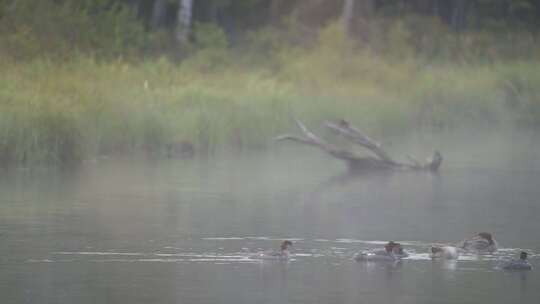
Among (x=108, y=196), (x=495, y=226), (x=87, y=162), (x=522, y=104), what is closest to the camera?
(x=495, y=226)

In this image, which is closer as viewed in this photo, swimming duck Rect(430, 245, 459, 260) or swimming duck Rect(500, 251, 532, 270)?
swimming duck Rect(500, 251, 532, 270)

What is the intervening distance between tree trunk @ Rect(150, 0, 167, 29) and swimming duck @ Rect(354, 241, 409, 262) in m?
28.2

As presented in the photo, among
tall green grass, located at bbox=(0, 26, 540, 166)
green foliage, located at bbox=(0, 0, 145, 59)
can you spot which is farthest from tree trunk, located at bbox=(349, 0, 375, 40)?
green foliage, located at bbox=(0, 0, 145, 59)

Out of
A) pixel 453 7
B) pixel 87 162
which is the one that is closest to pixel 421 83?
pixel 87 162

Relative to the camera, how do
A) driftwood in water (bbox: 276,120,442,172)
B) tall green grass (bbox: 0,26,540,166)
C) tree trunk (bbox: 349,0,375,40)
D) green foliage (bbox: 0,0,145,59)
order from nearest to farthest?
driftwood in water (bbox: 276,120,442,172) → tall green grass (bbox: 0,26,540,166) → green foliage (bbox: 0,0,145,59) → tree trunk (bbox: 349,0,375,40)

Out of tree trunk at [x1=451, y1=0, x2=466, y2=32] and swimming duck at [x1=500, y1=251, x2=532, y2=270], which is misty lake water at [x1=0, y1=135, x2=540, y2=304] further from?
tree trunk at [x1=451, y1=0, x2=466, y2=32]

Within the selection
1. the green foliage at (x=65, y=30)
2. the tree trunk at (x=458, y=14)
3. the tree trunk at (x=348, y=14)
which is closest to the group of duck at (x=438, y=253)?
the green foliage at (x=65, y=30)

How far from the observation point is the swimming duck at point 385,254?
1472 centimetres

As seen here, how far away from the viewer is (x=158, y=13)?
1714 inches

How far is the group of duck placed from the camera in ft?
47.4

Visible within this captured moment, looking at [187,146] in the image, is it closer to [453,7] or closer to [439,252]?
[439,252]

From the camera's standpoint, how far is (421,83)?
34656mm

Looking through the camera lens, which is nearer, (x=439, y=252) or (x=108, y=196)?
(x=439, y=252)

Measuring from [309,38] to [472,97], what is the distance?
6.90 meters
